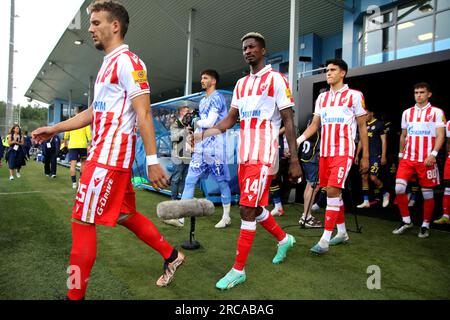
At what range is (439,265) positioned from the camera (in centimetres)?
326

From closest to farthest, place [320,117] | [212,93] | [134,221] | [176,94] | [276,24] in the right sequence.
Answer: [134,221], [320,117], [212,93], [276,24], [176,94]

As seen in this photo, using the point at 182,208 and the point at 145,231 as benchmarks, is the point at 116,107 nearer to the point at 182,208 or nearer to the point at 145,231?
the point at 145,231

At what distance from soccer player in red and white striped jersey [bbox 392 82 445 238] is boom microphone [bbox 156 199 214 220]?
2.80 meters

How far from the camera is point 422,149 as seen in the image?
4480 millimetres

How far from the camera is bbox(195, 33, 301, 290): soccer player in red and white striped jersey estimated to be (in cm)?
265

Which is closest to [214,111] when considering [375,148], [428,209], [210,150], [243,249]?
[210,150]

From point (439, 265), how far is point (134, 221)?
2939mm

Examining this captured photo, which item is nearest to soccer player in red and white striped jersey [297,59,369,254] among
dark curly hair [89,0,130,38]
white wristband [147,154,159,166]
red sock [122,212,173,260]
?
red sock [122,212,173,260]

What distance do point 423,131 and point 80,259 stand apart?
4.49 metres

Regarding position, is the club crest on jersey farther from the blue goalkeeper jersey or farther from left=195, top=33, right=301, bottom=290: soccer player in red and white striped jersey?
the blue goalkeeper jersey

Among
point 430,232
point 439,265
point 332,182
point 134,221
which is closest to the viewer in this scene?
point 134,221

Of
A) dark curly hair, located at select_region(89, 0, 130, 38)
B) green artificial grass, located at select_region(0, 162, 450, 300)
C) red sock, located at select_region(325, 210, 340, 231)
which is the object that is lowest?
green artificial grass, located at select_region(0, 162, 450, 300)

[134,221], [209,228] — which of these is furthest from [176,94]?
[134,221]
